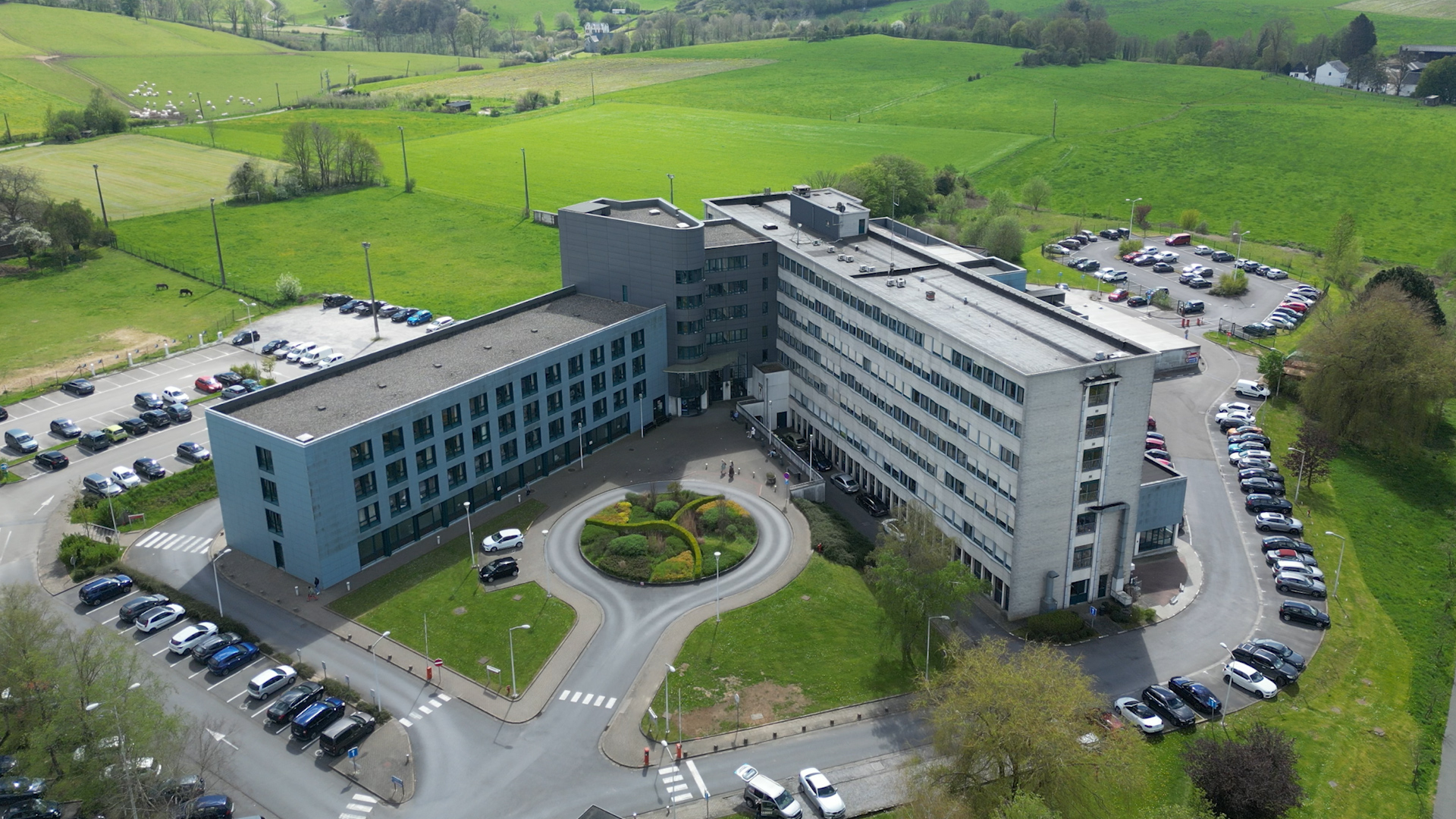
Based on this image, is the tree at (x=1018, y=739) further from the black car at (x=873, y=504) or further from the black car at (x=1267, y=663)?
the black car at (x=873, y=504)

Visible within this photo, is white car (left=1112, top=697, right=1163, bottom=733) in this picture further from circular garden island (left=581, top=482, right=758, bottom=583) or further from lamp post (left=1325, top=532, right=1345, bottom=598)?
circular garden island (left=581, top=482, right=758, bottom=583)

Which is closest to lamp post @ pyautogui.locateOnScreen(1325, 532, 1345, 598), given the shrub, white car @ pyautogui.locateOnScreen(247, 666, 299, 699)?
the shrub

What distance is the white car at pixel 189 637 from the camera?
260 feet

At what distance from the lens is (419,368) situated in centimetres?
10100

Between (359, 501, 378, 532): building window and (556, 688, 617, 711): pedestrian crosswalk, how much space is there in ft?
81.0

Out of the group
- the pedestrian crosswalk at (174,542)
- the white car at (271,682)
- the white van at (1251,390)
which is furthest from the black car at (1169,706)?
the pedestrian crosswalk at (174,542)

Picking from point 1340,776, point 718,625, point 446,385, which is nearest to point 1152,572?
point 1340,776

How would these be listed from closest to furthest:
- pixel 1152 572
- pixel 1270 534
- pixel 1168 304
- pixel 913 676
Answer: pixel 913 676 → pixel 1152 572 → pixel 1270 534 → pixel 1168 304

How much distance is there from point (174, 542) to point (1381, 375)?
11679 cm

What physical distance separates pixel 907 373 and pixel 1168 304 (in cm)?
8086

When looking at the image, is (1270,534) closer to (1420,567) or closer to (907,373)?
(1420,567)

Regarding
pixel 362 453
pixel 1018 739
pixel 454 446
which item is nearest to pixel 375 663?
pixel 362 453

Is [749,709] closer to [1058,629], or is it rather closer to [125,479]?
[1058,629]

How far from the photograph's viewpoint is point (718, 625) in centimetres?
8294
